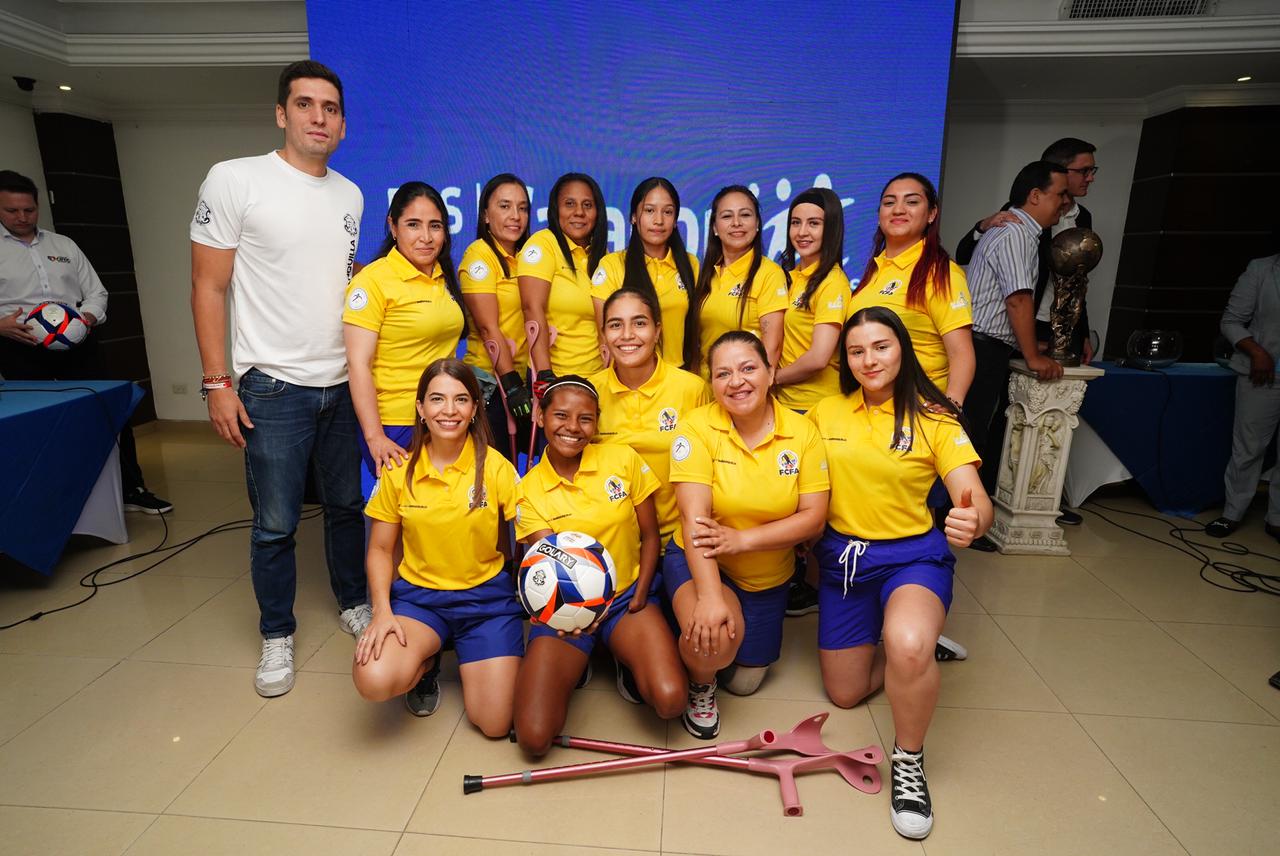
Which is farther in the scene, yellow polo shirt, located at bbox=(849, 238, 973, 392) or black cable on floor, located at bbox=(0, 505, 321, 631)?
black cable on floor, located at bbox=(0, 505, 321, 631)

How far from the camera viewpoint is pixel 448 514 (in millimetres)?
2186

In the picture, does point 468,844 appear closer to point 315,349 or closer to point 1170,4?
point 315,349

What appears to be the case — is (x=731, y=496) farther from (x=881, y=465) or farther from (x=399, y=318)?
(x=399, y=318)

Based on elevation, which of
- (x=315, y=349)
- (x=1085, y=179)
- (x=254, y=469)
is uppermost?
(x=1085, y=179)

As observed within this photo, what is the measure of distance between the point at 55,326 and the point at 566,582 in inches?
133

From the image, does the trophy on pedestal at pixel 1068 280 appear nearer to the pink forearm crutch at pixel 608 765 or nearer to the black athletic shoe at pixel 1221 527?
the black athletic shoe at pixel 1221 527

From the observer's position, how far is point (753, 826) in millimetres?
1830

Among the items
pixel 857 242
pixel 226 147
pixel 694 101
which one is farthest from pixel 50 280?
pixel 857 242

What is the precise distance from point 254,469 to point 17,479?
4.49ft

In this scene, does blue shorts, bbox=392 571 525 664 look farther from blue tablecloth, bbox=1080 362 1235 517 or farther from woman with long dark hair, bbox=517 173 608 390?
blue tablecloth, bbox=1080 362 1235 517

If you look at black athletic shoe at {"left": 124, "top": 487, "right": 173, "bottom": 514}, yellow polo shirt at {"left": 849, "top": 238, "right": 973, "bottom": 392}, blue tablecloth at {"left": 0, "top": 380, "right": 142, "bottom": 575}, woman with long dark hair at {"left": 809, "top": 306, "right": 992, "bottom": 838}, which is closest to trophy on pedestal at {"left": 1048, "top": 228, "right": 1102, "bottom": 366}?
yellow polo shirt at {"left": 849, "top": 238, "right": 973, "bottom": 392}

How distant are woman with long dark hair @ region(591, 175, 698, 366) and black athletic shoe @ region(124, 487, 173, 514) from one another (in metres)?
3.01

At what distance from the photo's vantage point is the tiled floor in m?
1.81

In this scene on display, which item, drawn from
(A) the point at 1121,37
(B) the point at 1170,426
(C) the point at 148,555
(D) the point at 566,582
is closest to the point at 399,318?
(D) the point at 566,582
